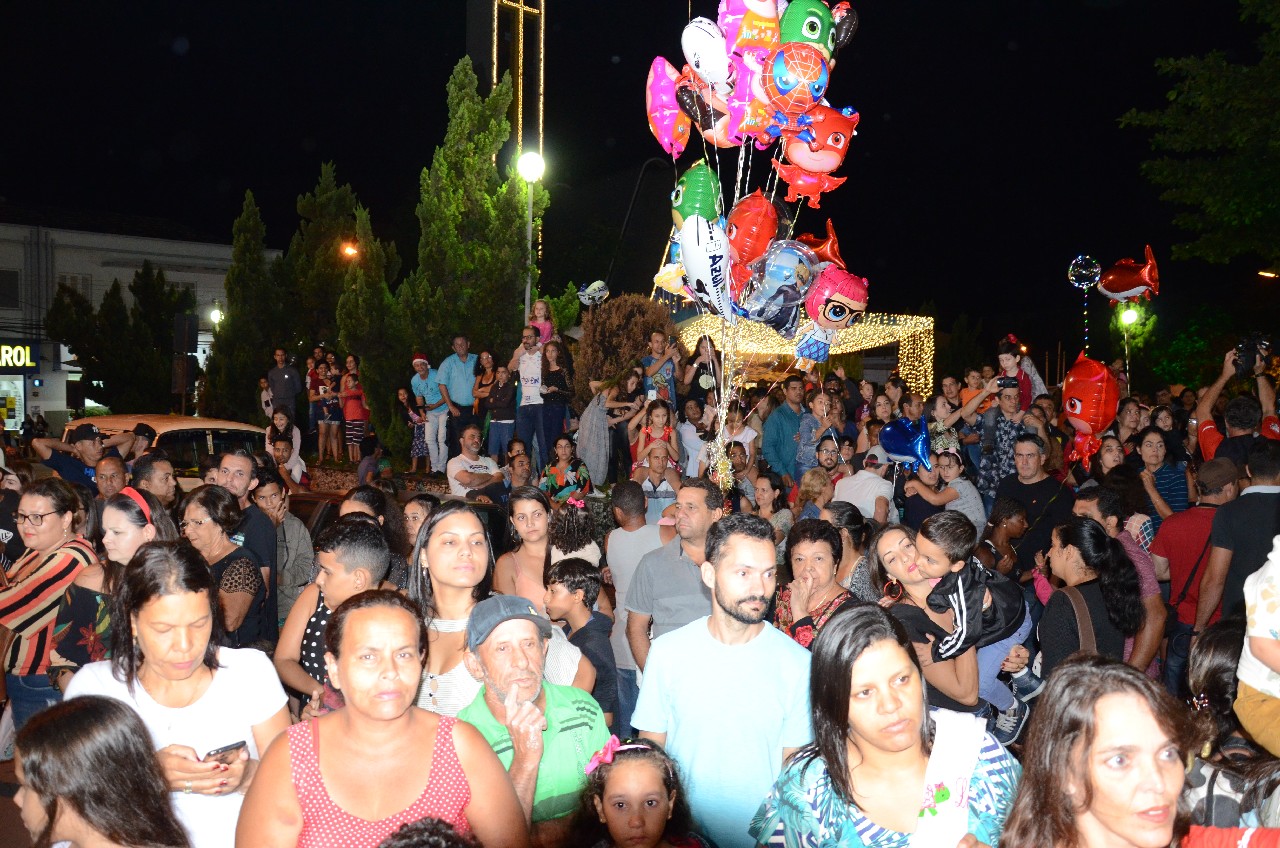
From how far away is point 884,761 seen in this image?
2.76 metres

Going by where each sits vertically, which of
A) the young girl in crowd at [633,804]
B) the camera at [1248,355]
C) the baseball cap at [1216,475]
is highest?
the camera at [1248,355]

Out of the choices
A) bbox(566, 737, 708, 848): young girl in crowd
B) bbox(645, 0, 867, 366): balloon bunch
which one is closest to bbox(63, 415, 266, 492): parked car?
bbox(645, 0, 867, 366): balloon bunch

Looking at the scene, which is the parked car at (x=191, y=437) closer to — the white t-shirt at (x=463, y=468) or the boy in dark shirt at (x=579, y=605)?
the white t-shirt at (x=463, y=468)

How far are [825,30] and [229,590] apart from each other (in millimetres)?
6653

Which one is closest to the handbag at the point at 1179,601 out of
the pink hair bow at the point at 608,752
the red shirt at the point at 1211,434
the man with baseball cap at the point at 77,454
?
the red shirt at the point at 1211,434

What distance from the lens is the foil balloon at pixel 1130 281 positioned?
1224 cm

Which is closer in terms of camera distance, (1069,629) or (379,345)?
(1069,629)

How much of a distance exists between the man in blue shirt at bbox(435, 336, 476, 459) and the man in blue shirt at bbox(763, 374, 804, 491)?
13.2 ft

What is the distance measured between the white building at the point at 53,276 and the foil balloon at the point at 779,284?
132 ft

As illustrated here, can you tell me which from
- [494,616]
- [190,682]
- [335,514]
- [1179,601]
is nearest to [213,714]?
[190,682]

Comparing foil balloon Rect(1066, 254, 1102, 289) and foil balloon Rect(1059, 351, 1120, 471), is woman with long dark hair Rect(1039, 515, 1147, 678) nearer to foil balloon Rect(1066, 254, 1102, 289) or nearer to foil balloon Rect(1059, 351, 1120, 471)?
foil balloon Rect(1059, 351, 1120, 471)

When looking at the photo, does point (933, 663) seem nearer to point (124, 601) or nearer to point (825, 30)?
point (124, 601)

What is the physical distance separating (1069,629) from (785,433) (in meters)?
7.02

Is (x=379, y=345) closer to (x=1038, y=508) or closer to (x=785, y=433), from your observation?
(x=785, y=433)
